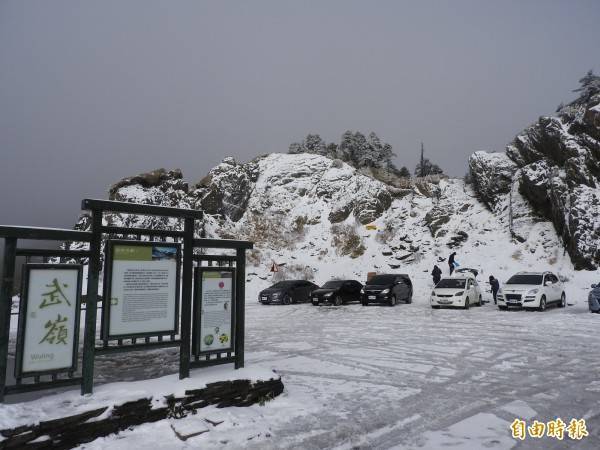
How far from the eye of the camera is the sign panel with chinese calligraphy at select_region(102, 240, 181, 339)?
5262mm

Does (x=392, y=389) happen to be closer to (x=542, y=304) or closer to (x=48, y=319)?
(x=48, y=319)

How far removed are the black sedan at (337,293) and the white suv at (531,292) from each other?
25.4 ft

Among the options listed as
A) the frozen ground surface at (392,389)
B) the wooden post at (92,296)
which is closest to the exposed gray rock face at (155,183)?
the frozen ground surface at (392,389)

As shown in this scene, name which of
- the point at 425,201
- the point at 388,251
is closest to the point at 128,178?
the point at 388,251

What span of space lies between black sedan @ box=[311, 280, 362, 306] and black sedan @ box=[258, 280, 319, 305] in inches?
68.2

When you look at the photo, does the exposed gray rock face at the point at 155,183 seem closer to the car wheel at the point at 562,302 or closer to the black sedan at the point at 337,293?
the black sedan at the point at 337,293

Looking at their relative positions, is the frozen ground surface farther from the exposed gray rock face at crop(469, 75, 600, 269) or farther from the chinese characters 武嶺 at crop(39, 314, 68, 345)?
the exposed gray rock face at crop(469, 75, 600, 269)

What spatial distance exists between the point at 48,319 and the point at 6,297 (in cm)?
50

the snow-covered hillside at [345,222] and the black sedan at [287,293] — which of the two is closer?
the black sedan at [287,293]

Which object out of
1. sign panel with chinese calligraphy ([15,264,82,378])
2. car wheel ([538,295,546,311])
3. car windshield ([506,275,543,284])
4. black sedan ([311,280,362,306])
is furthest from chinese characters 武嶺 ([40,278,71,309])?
car windshield ([506,275,543,284])

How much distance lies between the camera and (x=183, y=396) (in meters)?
5.29

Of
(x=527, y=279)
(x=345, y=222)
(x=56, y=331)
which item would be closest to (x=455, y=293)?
(x=527, y=279)

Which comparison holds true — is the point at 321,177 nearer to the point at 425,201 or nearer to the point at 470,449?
the point at 425,201

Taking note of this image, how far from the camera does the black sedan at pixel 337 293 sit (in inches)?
887
